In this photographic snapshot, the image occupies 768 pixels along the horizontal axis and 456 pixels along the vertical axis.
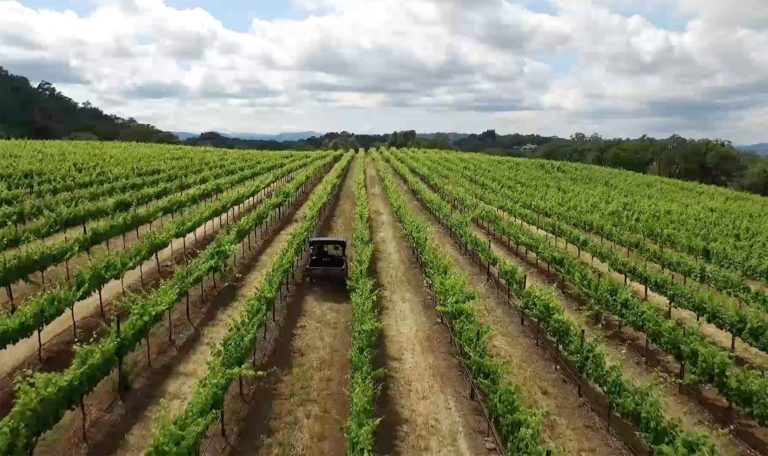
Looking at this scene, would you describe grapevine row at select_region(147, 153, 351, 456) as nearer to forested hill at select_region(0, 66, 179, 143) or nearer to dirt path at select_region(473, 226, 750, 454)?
dirt path at select_region(473, 226, 750, 454)

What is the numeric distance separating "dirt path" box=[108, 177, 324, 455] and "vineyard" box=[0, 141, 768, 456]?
0.22 ft

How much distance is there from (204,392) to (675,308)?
701 inches

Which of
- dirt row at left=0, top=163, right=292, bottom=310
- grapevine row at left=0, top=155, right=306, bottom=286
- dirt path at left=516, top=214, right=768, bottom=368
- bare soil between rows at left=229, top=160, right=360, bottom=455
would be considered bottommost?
bare soil between rows at left=229, top=160, right=360, bottom=455

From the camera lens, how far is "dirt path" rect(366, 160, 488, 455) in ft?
42.7

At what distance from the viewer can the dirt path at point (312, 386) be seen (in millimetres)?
12688

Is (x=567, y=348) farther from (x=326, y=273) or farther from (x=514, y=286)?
(x=326, y=273)

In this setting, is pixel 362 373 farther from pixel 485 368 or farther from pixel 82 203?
pixel 82 203

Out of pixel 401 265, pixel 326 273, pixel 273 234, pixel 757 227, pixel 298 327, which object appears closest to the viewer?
pixel 298 327

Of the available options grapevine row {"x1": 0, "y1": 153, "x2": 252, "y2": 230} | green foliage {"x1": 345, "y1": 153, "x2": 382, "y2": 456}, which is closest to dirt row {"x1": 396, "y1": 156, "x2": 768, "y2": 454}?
green foliage {"x1": 345, "y1": 153, "x2": 382, "y2": 456}

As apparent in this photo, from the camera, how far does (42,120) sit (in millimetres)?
108688

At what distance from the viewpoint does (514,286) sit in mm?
21156

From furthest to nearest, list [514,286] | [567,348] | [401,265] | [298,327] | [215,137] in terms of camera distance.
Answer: [215,137]
[401,265]
[514,286]
[298,327]
[567,348]

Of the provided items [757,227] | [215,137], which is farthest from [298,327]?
[215,137]

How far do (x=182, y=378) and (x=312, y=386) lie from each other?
339 cm
